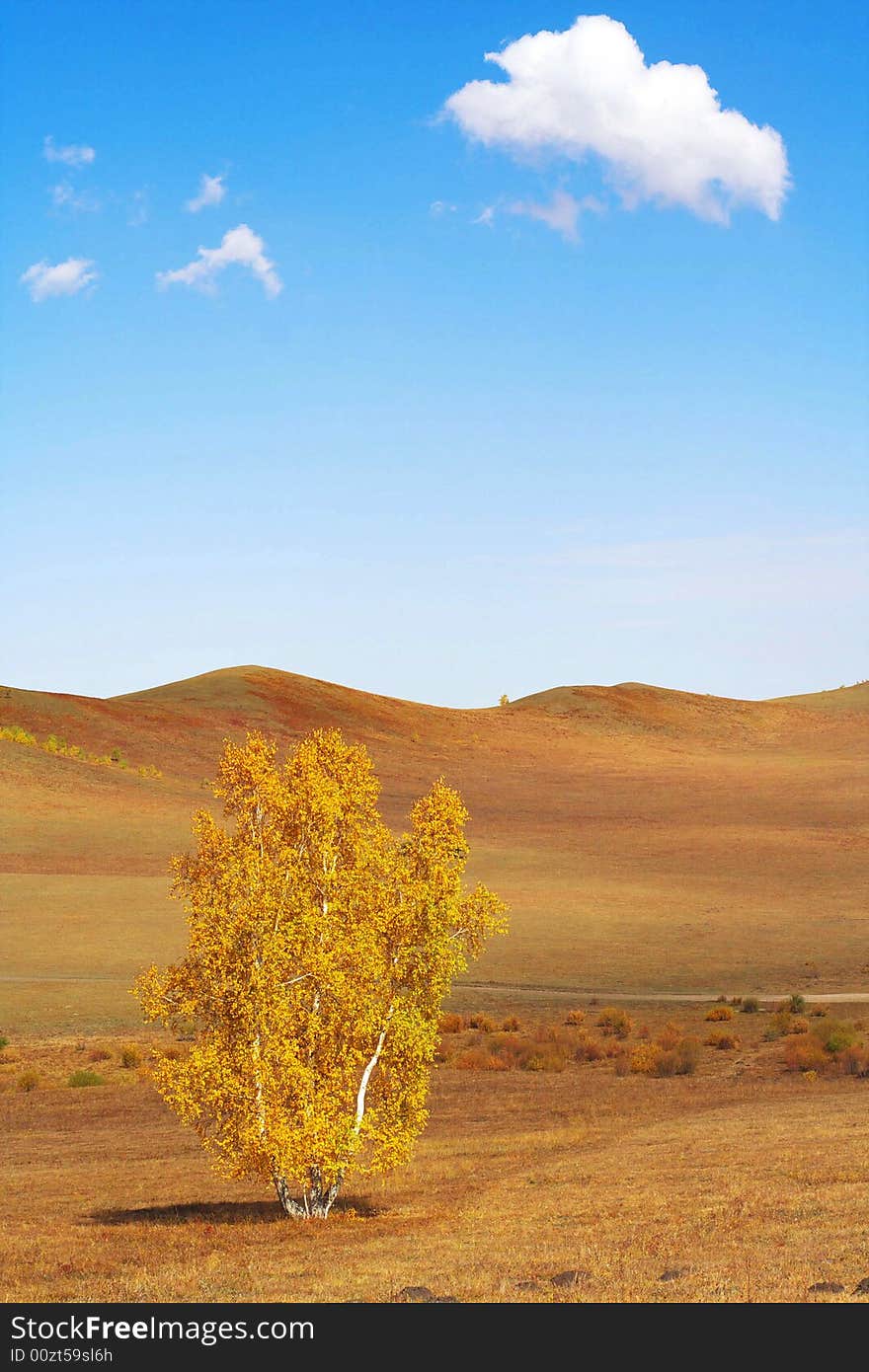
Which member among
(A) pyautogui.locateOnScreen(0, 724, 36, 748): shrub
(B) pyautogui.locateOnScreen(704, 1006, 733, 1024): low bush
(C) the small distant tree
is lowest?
(B) pyautogui.locateOnScreen(704, 1006, 733, 1024): low bush

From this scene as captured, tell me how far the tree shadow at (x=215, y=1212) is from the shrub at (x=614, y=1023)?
65.9 ft

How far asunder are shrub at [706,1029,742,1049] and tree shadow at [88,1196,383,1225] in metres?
18.9

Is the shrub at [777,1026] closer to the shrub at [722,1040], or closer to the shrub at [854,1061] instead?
the shrub at [722,1040]

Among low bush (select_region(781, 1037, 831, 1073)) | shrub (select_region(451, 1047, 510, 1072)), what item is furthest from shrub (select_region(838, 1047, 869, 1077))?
shrub (select_region(451, 1047, 510, 1072))

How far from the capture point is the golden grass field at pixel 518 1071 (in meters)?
14.8

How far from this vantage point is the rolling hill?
5250 cm

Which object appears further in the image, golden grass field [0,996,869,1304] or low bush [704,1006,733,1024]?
low bush [704,1006,733,1024]

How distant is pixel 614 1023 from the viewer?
4069 cm

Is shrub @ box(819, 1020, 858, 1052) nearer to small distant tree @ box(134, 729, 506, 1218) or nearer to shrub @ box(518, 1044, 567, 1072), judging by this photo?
shrub @ box(518, 1044, 567, 1072)

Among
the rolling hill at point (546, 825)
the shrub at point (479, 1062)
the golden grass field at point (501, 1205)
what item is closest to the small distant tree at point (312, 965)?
the golden grass field at point (501, 1205)

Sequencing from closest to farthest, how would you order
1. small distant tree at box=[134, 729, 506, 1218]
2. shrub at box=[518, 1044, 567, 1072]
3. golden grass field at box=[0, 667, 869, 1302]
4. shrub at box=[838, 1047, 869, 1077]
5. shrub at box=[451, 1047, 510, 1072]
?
golden grass field at box=[0, 667, 869, 1302]
small distant tree at box=[134, 729, 506, 1218]
shrub at box=[838, 1047, 869, 1077]
shrub at box=[518, 1044, 567, 1072]
shrub at box=[451, 1047, 510, 1072]

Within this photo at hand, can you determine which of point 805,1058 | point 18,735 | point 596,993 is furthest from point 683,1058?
point 18,735

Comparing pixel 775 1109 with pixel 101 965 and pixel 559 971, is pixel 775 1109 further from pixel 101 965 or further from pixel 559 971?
pixel 101 965

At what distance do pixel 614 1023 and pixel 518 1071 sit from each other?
20.5 feet
